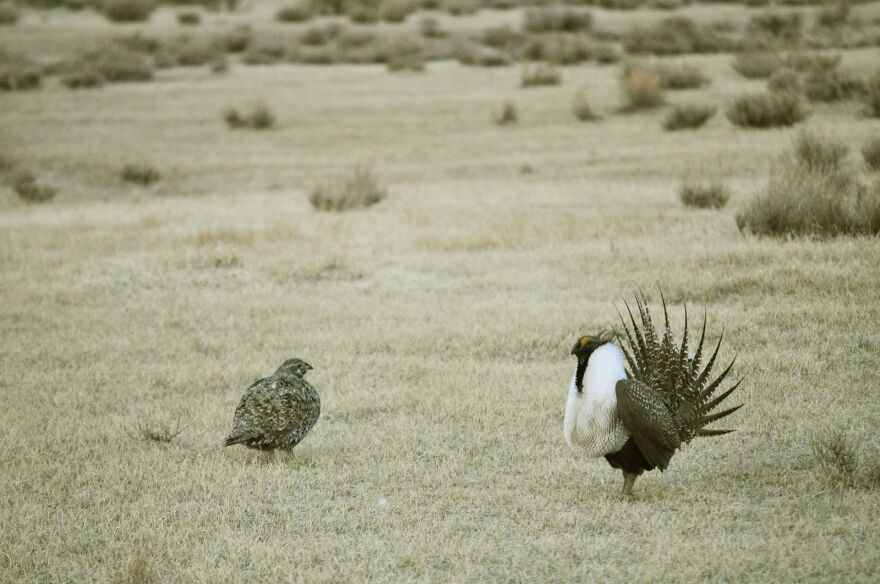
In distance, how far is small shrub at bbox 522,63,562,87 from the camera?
25203 mm

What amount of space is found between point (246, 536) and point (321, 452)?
1.44 metres

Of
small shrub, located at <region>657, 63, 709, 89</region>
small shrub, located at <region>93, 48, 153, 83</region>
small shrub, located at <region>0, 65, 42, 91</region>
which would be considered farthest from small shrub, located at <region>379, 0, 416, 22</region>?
small shrub, located at <region>657, 63, 709, 89</region>

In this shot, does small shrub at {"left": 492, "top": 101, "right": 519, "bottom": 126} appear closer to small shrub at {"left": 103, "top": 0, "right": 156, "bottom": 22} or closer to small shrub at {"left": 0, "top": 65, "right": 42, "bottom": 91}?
small shrub at {"left": 0, "top": 65, "right": 42, "bottom": 91}

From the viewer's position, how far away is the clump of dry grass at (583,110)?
21.5 m

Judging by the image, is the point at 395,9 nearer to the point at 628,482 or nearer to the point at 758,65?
the point at 758,65

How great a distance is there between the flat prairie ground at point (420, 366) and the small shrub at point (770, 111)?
0.42 metres

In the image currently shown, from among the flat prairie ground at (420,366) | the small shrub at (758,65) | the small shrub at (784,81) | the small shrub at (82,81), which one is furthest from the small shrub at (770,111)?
the small shrub at (82,81)

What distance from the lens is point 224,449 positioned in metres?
7.12

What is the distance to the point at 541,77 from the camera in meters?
25.3

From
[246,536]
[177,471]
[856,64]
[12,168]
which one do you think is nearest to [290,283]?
[177,471]

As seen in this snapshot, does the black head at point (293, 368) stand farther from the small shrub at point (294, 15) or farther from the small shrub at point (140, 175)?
the small shrub at point (294, 15)

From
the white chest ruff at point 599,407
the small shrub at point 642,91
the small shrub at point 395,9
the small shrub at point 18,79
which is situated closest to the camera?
the white chest ruff at point 599,407

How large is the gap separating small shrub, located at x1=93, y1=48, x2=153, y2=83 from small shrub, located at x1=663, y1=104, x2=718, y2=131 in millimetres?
15821

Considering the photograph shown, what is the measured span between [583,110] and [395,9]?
20361 millimetres
